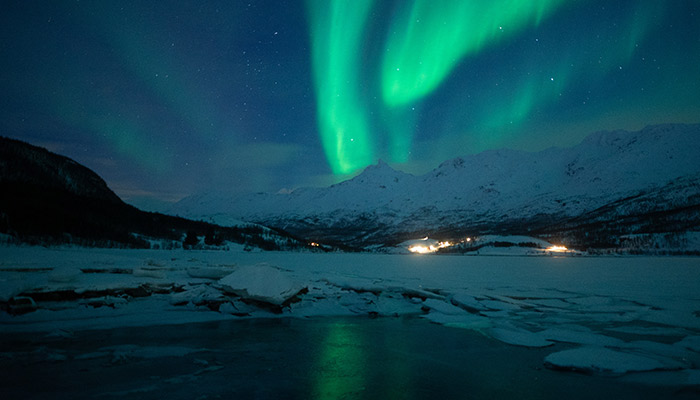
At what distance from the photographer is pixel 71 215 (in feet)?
370

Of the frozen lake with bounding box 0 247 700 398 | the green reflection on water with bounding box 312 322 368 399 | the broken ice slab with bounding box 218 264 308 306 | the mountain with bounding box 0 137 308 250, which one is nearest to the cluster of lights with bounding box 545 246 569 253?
the mountain with bounding box 0 137 308 250

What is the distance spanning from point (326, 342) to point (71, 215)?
128118 millimetres

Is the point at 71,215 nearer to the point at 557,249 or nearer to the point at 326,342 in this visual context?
the point at 326,342

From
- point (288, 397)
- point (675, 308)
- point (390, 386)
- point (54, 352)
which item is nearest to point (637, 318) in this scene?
point (675, 308)

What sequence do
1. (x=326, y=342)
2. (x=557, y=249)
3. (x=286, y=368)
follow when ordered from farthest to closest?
1. (x=557, y=249)
2. (x=326, y=342)
3. (x=286, y=368)

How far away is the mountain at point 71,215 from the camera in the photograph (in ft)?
309

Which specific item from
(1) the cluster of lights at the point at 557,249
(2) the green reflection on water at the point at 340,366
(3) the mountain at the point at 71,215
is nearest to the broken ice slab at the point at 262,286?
(2) the green reflection on water at the point at 340,366

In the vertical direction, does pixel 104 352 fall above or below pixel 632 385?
below

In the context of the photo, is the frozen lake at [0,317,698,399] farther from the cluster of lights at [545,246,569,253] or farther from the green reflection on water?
the cluster of lights at [545,246,569,253]

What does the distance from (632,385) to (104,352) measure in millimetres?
13695

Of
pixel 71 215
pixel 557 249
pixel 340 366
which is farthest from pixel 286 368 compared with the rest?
pixel 557 249

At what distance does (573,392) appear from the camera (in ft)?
27.7

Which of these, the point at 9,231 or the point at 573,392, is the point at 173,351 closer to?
the point at 573,392

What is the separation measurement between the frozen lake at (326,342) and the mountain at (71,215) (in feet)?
272
